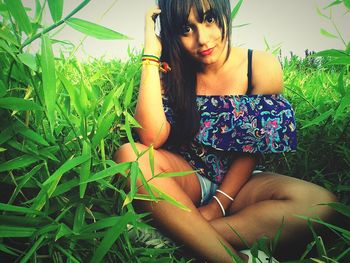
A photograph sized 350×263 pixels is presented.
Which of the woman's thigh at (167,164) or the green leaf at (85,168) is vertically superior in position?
the green leaf at (85,168)

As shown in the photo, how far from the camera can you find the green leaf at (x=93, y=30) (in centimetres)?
48

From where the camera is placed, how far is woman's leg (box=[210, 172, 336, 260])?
0.93 m

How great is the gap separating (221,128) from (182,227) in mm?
428

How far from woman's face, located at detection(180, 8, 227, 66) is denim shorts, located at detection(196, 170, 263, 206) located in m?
0.46

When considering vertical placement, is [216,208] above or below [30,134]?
below

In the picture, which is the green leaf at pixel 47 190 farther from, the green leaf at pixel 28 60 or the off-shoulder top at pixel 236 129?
the off-shoulder top at pixel 236 129

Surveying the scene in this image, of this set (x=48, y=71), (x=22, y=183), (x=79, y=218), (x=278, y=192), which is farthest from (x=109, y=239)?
(x=278, y=192)

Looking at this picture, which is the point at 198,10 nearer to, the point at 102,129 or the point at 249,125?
the point at 249,125

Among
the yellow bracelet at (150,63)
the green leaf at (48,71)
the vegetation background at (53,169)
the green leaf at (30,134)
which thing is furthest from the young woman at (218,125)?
the green leaf at (48,71)

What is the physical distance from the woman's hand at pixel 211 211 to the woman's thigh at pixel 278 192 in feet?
0.21

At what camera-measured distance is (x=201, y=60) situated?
3.83ft

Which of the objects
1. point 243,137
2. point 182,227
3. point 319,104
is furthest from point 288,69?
point 182,227

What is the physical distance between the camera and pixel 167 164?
1072 millimetres

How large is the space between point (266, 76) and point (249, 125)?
9.1 inches
